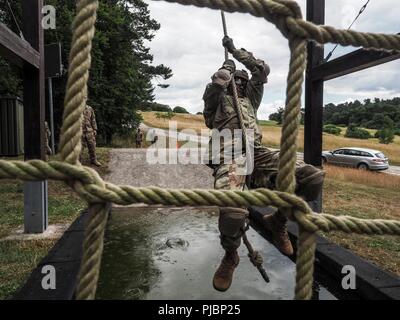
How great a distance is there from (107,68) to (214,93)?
52.5 ft

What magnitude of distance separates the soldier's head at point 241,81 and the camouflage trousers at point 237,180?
1.81 ft

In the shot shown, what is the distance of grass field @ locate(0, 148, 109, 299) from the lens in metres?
3.50

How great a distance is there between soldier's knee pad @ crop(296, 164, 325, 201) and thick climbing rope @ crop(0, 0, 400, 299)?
4.44 feet

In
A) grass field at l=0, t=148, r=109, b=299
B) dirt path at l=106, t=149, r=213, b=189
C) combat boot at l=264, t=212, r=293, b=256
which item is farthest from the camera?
dirt path at l=106, t=149, r=213, b=189

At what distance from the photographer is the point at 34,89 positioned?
4.47 meters

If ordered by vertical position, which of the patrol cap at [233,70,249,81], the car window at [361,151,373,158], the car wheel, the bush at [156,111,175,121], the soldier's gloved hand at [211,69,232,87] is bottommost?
the car wheel

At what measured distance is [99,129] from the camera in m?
18.2

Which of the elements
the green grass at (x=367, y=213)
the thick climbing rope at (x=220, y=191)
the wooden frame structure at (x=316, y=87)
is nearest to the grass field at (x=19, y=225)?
the thick climbing rope at (x=220, y=191)

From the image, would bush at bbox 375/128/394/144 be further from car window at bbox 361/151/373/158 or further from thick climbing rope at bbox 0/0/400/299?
thick climbing rope at bbox 0/0/400/299

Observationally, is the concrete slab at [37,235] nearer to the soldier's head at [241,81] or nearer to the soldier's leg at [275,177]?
the soldier's leg at [275,177]

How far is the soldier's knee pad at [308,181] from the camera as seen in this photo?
9.21 ft

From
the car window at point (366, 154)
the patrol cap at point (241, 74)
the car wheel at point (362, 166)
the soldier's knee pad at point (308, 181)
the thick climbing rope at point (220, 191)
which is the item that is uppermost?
the patrol cap at point (241, 74)

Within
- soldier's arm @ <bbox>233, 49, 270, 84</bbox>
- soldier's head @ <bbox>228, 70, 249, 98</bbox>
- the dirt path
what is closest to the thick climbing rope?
soldier's arm @ <bbox>233, 49, 270, 84</bbox>
